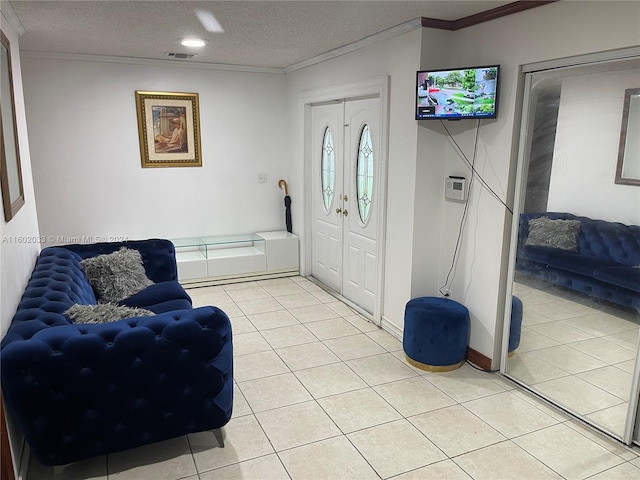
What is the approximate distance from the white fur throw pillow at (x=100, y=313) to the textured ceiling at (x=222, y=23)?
187 centimetres

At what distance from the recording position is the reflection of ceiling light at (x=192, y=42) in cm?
405

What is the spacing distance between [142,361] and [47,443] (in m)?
0.55

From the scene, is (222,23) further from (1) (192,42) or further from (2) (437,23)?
(2) (437,23)

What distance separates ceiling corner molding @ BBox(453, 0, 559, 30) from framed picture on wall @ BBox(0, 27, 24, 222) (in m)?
2.89

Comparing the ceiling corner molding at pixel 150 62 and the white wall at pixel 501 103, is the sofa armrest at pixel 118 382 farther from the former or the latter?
the ceiling corner molding at pixel 150 62

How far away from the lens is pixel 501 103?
3107 mm

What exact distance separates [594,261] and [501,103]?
1.14 meters

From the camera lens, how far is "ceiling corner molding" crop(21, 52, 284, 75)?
186 inches

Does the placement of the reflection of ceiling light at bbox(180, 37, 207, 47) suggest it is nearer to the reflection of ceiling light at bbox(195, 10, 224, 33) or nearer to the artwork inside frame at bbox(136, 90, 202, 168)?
the reflection of ceiling light at bbox(195, 10, 224, 33)

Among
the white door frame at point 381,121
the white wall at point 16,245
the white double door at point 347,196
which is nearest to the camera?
the white wall at point 16,245

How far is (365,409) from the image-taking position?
9.84 ft

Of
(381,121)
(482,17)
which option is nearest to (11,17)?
(381,121)

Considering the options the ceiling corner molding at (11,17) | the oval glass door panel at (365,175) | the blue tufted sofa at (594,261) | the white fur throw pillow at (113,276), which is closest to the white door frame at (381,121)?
the oval glass door panel at (365,175)

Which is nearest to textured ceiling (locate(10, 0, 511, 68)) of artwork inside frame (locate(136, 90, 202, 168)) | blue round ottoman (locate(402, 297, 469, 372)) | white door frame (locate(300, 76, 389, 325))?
white door frame (locate(300, 76, 389, 325))
